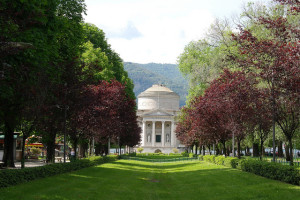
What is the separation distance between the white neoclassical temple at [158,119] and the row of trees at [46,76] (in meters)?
88.1

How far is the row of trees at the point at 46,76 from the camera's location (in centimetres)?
1698

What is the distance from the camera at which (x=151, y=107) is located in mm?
140875

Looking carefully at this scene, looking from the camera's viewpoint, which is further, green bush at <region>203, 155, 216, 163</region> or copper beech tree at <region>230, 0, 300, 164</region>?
green bush at <region>203, 155, 216, 163</region>

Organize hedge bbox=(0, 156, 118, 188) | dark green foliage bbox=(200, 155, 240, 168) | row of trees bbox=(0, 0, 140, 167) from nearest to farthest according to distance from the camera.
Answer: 1. row of trees bbox=(0, 0, 140, 167)
2. hedge bbox=(0, 156, 118, 188)
3. dark green foliage bbox=(200, 155, 240, 168)

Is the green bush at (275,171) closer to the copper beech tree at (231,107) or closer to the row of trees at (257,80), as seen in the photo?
the row of trees at (257,80)

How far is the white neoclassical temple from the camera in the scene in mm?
130750

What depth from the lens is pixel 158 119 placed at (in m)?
131

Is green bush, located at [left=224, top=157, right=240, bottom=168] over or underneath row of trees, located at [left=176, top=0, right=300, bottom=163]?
underneath

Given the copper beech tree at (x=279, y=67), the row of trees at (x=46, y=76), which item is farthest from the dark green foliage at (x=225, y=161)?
the row of trees at (x=46, y=76)

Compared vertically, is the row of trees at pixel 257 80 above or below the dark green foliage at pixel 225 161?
above

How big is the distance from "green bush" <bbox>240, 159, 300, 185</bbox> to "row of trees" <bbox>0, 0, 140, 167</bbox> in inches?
481

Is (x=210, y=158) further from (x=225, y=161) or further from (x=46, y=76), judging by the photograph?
(x=46, y=76)

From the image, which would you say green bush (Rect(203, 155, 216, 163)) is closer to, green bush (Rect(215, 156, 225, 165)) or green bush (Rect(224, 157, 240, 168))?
green bush (Rect(215, 156, 225, 165))

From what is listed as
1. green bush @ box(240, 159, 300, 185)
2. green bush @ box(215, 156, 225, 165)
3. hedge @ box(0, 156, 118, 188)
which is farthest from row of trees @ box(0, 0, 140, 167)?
green bush @ box(240, 159, 300, 185)
